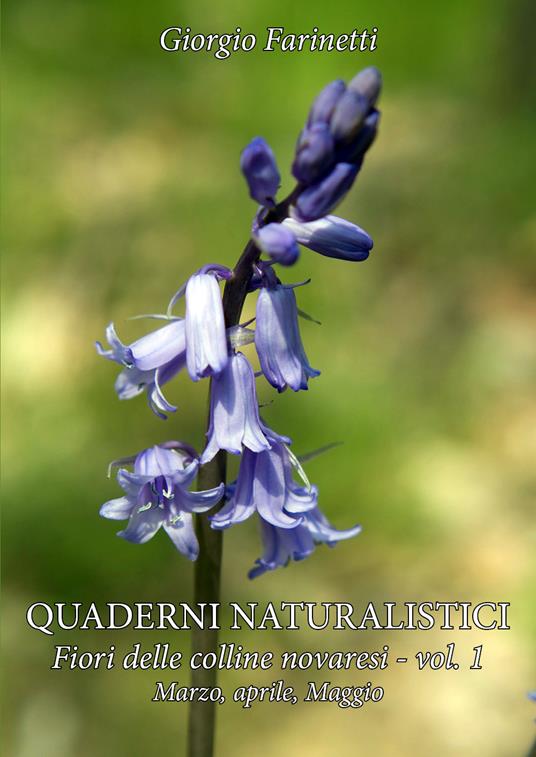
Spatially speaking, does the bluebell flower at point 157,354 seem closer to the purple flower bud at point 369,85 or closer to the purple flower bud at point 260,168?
the purple flower bud at point 260,168

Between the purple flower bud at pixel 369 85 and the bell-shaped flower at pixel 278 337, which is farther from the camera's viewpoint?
the bell-shaped flower at pixel 278 337

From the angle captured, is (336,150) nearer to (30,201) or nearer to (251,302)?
(251,302)

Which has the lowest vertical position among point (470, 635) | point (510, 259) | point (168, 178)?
point (470, 635)

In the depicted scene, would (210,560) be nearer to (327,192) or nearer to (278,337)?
(278,337)

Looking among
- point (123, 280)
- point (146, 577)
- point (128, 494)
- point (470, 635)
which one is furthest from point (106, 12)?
point (128, 494)

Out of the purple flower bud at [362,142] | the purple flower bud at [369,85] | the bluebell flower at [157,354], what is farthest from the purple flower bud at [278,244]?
the bluebell flower at [157,354]

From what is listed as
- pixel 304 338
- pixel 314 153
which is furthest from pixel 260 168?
pixel 304 338

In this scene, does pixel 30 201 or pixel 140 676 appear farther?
pixel 30 201

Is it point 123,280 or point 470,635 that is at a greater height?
point 123,280
